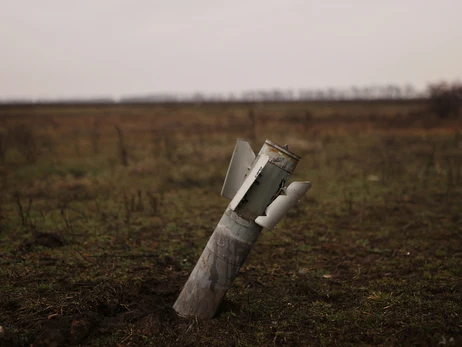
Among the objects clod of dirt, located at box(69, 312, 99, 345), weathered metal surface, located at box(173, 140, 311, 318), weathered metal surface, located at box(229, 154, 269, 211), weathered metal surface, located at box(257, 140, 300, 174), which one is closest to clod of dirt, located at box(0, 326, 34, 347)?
clod of dirt, located at box(69, 312, 99, 345)

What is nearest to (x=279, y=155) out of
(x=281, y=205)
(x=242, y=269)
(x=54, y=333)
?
(x=281, y=205)

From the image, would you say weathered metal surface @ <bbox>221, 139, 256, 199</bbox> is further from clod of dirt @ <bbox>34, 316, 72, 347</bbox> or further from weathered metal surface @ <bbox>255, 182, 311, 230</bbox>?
clod of dirt @ <bbox>34, 316, 72, 347</bbox>

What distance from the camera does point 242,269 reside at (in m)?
4.66

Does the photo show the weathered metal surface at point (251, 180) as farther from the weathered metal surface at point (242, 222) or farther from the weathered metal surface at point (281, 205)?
the weathered metal surface at point (281, 205)

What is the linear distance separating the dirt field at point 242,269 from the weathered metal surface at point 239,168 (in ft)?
3.67

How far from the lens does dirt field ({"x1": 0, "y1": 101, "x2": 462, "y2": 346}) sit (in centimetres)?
324

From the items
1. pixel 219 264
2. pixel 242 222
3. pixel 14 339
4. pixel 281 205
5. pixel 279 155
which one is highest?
pixel 279 155

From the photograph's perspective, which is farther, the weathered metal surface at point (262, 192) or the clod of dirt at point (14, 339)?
the weathered metal surface at point (262, 192)

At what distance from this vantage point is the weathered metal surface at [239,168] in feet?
11.7

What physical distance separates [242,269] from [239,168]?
62.5 inches

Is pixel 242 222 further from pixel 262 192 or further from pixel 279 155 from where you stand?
pixel 279 155

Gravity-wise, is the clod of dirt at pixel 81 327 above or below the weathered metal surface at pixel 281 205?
→ below

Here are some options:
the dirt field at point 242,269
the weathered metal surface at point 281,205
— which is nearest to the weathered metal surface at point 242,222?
the weathered metal surface at point 281,205

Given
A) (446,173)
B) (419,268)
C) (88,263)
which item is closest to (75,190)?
(88,263)
